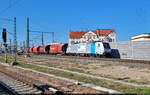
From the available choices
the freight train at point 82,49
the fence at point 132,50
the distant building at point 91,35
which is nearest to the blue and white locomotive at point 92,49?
the freight train at point 82,49

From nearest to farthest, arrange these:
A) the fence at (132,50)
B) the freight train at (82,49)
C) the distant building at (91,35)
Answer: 1. the fence at (132,50)
2. the freight train at (82,49)
3. the distant building at (91,35)

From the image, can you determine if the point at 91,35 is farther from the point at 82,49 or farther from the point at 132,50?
the point at 132,50

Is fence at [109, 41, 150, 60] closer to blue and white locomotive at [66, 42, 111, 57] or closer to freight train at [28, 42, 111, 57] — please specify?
freight train at [28, 42, 111, 57]

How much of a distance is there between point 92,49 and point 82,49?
3.64 meters

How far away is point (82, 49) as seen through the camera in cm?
3556

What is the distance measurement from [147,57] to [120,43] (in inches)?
250

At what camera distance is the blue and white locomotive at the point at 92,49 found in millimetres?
30359

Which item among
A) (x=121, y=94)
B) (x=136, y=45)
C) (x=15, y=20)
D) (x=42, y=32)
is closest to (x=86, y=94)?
(x=121, y=94)

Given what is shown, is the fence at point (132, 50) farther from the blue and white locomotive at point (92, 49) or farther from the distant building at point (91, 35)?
the distant building at point (91, 35)

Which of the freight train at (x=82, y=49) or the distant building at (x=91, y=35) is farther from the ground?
the distant building at (x=91, y=35)

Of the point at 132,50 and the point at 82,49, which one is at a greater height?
the point at 82,49

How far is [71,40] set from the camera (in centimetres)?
10138

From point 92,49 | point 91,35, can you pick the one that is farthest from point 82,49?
point 91,35

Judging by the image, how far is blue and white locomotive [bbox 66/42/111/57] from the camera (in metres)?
30.4
